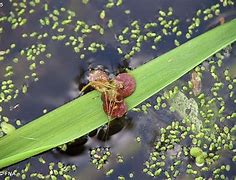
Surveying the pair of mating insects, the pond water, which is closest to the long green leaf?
the pair of mating insects

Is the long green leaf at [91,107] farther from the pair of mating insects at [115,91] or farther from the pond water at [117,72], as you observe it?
the pond water at [117,72]

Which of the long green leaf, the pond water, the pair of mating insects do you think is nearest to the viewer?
the long green leaf

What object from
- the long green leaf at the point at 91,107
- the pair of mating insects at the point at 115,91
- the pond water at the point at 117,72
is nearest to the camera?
the long green leaf at the point at 91,107

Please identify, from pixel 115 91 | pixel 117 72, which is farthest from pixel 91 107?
pixel 117 72

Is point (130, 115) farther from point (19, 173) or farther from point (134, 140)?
point (19, 173)

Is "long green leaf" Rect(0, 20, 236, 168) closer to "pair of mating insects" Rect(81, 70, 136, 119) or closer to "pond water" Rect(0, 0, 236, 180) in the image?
"pair of mating insects" Rect(81, 70, 136, 119)

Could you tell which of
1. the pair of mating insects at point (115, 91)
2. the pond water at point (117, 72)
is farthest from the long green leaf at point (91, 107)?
the pond water at point (117, 72)
